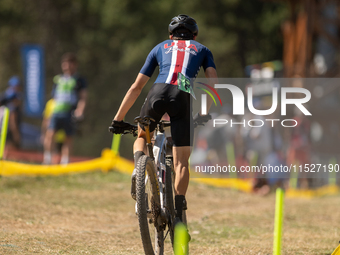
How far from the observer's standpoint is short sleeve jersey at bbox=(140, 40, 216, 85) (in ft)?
14.9

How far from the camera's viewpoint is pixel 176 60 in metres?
4.59

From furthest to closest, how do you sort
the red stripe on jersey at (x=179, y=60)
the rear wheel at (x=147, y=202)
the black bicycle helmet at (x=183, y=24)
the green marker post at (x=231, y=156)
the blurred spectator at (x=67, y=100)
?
1. the green marker post at (x=231, y=156)
2. the blurred spectator at (x=67, y=100)
3. the black bicycle helmet at (x=183, y=24)
4. the red stripe on jersey at (x=179, y=60)
5. the rear wheel at (x=147, y=202)

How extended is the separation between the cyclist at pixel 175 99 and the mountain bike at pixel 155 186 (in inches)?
4.0

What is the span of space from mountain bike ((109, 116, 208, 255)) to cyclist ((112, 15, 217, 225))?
0.34 feet

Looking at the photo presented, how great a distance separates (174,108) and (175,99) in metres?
0.08

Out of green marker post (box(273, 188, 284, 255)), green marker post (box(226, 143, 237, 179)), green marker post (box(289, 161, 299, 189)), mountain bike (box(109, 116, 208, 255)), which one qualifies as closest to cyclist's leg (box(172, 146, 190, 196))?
mountain bike (box(109, 116, 208, 255))

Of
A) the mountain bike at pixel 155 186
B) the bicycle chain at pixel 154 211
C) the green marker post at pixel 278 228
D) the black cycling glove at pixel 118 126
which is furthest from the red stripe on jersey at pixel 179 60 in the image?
the green marker post at pixel 278 228

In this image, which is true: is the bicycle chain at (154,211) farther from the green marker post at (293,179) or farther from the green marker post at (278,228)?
the green marker post at (293,179)

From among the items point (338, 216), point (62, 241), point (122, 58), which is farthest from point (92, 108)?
point (62, 241)

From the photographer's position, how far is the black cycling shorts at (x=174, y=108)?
4.43m

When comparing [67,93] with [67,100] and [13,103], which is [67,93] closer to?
[67,100]

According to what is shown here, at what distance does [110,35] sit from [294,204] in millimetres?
23507

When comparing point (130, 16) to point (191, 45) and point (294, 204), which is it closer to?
point (294, 204)

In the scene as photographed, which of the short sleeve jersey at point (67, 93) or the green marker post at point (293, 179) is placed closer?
the short sleeve jersey at point (67, 93)
